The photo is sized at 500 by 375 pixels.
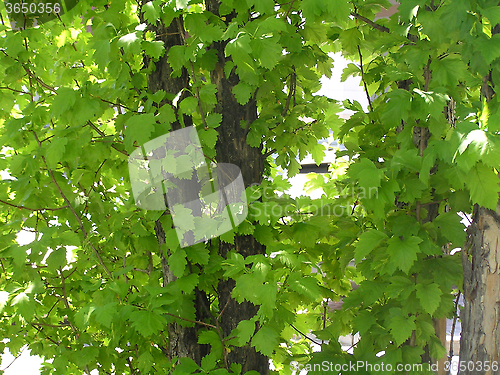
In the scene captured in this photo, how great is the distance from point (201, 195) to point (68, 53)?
0.98 meters

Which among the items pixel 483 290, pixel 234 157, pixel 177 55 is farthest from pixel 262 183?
pixel 483 290

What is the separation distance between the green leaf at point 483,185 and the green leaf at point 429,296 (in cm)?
28

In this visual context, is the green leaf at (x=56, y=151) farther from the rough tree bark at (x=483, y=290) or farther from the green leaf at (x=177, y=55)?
the rough tree bark at (x=483, y=290)

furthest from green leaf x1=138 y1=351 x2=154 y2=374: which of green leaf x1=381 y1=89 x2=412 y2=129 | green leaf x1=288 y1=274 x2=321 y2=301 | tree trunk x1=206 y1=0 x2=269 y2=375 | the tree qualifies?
green leaf x1=381 y1=89 x2=412 y2=129

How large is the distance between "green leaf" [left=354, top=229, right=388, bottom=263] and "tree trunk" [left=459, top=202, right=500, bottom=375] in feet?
0.79

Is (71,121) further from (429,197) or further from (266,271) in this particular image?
(429,197)

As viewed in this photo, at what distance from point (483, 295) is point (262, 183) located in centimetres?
75

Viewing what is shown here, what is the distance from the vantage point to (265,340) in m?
1.19

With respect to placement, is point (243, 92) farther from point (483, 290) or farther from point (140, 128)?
point (483, 290)

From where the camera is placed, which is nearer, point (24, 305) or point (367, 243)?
point (367, 243)

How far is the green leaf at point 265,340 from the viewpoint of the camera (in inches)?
46.2

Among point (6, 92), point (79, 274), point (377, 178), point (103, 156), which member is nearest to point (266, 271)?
point (377, 178)

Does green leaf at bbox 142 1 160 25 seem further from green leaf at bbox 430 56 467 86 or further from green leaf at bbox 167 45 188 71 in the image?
green leaf at bbox 430 56 467 86

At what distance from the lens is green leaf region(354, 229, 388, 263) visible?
3.97 ft
